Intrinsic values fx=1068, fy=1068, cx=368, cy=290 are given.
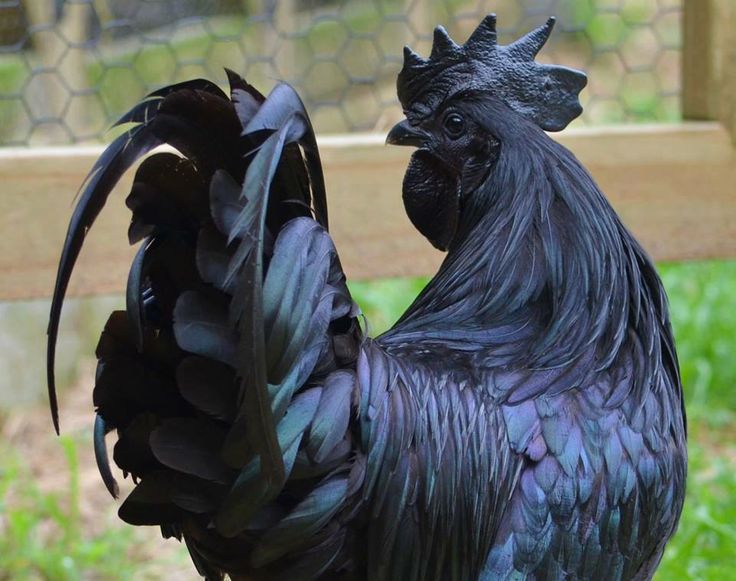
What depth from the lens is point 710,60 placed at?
320cm

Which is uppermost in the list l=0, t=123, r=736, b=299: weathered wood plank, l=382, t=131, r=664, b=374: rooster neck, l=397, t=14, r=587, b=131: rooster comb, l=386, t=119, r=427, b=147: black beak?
l=397, t=14, r=587, b=131: rooster comb

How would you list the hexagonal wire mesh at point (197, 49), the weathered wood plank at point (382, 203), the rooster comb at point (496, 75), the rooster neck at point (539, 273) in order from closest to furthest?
the rooster neck at point (539, 273)
the rooster comb at point (496, 75)
the weathered wood plank at point (382, 203)
the hexagonal wire mesh at point (197, 49)

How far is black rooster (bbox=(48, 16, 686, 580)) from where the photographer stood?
5.00 feet

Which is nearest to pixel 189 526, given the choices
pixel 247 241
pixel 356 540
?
pixel 356 540

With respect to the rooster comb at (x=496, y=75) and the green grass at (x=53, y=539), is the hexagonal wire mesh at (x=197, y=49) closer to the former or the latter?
the green grass at (x=53, y=539)

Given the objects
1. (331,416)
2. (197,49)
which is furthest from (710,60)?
(331,416)

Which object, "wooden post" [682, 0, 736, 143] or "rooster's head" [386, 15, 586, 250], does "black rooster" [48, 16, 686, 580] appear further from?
"wooden post" [682, 0, 736, 143]

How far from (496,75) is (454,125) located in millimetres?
127

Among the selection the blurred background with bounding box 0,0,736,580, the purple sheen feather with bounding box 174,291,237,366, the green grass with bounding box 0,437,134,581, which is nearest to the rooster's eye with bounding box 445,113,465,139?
the purple sheen feather with bounding box 174,291,237,366

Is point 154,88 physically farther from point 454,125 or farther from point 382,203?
point 454,125

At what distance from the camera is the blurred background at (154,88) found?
352 centimetres

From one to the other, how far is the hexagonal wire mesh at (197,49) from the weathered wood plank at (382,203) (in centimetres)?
55

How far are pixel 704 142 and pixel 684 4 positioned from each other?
1.42ft

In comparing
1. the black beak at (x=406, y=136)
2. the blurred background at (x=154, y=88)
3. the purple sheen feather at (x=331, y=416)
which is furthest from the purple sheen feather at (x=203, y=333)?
the blurred background at (x=154, y=88)
